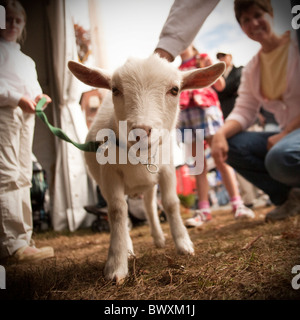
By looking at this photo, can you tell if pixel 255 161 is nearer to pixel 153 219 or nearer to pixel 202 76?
pixel 153 219

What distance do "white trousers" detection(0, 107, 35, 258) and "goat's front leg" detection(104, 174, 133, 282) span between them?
26.5 inches

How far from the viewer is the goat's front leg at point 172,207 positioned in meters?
1.84

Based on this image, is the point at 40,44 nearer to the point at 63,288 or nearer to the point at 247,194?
the point at 63,288

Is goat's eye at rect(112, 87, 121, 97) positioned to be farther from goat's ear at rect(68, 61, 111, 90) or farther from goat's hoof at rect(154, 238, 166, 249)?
goat's hoof at rect(154, 238, 166, 249)

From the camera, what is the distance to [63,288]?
127cm

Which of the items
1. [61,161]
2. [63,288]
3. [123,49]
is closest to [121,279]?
[63,288]

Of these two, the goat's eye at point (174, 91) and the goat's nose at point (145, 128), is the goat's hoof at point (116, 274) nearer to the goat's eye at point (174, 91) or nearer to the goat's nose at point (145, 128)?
the goat's nose at point (145, 128)

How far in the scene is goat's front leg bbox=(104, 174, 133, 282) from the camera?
4.65 ft

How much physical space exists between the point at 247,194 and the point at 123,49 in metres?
3.16

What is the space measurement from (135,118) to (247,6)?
115cm

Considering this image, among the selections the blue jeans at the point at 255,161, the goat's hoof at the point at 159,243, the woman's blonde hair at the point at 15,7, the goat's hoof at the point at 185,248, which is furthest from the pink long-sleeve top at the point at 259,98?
the woman's blonde hair at the point at 15,7

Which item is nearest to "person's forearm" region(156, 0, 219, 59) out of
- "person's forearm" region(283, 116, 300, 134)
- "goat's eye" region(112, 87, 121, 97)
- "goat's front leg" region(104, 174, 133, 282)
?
"goat's eye" region(112, 87, 121, 97)

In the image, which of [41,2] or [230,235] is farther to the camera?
[230,235]

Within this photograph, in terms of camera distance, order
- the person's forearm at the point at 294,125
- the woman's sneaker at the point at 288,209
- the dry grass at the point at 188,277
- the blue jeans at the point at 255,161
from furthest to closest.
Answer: the blue jeans at the point at 255,161 → the woman's sneaker at the point at 288,209 → the person's forearm at the point at 294,125 → the dry grass at the point at 188,277
